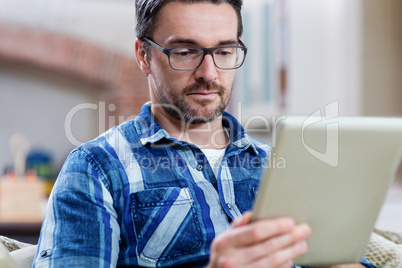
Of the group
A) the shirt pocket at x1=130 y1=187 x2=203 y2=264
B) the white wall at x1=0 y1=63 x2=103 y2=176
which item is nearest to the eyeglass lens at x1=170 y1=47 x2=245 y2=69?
the shirt pocket at x1=130 y1=187 x2=203 y2=264

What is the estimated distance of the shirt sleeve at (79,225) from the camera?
959 millimetres

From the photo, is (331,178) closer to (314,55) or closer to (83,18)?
(314,55)

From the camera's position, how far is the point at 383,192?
0.83 m

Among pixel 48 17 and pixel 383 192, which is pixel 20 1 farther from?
pixel 383 192

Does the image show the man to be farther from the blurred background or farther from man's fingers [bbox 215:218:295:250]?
the blurred background

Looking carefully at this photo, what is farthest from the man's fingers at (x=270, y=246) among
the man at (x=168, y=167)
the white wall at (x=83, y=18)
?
the white wall at (x=83, y=18)

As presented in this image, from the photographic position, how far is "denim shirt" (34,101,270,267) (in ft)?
3.21

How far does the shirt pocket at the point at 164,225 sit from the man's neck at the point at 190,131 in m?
0.18

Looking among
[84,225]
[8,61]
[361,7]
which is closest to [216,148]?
[84,225]

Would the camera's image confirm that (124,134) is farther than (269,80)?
No

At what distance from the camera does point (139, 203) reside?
105 cm

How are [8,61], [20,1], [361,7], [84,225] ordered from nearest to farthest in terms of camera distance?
[84,225]
[361,7]
[20,1]
[8,61]

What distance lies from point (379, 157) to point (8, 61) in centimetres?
414

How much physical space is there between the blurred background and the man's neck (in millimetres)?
1451
